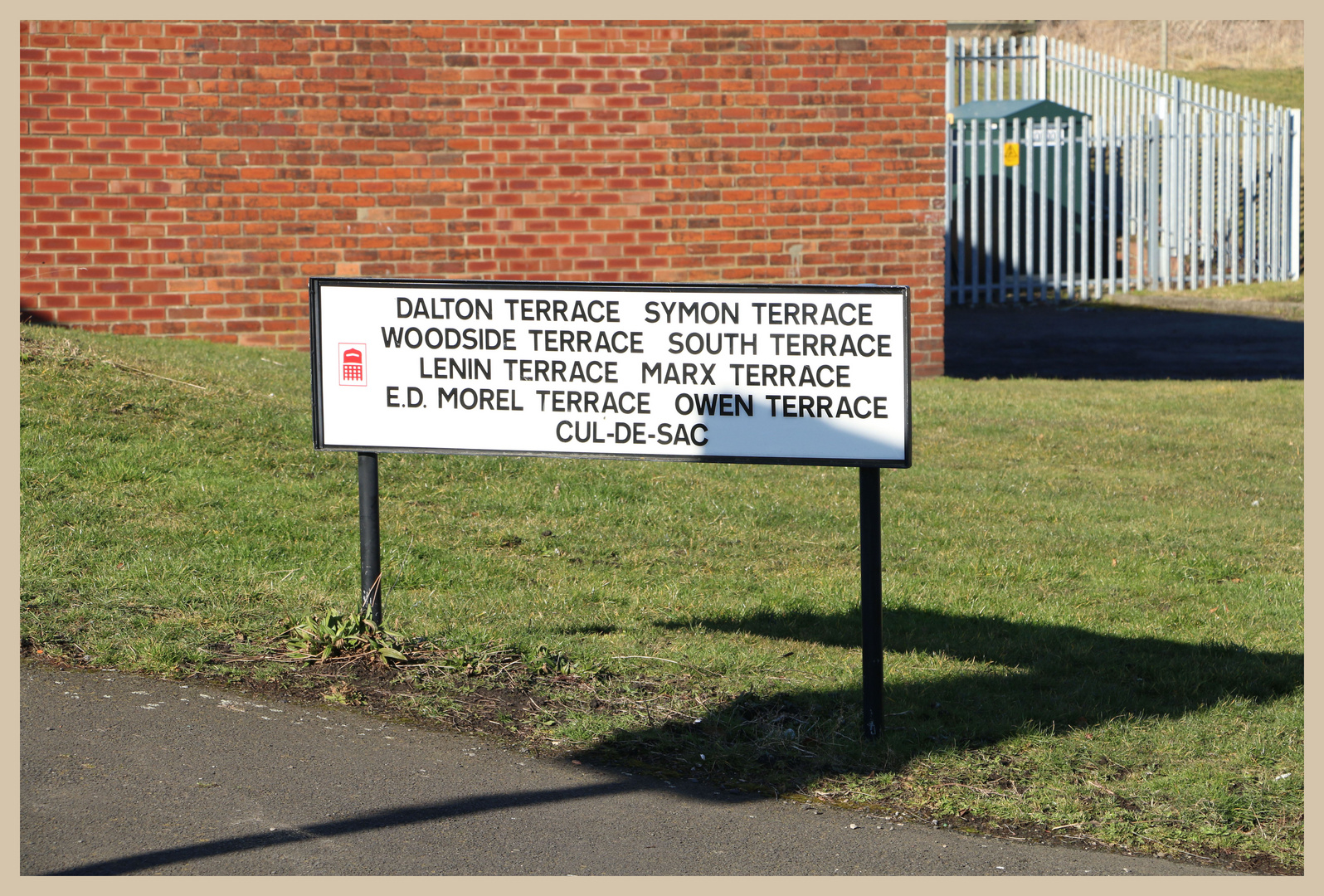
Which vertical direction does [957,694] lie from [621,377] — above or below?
below

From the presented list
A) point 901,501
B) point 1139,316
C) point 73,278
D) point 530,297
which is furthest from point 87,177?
point 1139,316

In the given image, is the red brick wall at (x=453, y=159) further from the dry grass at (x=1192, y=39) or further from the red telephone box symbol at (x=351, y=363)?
the dry grass at (x=1192, y=39)

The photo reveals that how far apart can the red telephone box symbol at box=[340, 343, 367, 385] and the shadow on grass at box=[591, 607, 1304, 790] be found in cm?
171

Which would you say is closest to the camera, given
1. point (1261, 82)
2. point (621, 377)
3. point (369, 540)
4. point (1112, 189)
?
point (621, 377)

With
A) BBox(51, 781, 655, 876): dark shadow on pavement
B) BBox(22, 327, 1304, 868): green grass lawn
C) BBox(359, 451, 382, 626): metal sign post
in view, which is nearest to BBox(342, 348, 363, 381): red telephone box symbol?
BBox(359, 451, 382, 626): metal sign post

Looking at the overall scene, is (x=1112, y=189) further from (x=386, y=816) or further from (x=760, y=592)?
(x=386, y=816)

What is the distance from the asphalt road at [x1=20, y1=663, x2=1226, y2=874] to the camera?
3.97m

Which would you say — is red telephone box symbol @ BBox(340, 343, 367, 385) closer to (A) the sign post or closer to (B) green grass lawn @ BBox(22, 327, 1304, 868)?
(A) the sign post

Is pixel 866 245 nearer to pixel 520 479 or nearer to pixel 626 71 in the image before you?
pixel 626 71

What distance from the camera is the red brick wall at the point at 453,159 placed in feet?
42.0

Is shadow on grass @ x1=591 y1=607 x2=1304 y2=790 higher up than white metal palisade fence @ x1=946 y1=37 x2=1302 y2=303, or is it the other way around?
white metal palisade fence @ x1=946 y1=37 x2=1302 y2=303

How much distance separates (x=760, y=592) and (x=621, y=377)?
191 centimetres

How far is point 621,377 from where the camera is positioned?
532 centimetres

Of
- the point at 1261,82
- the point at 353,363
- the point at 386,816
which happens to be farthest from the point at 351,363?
the point at 1261,82
